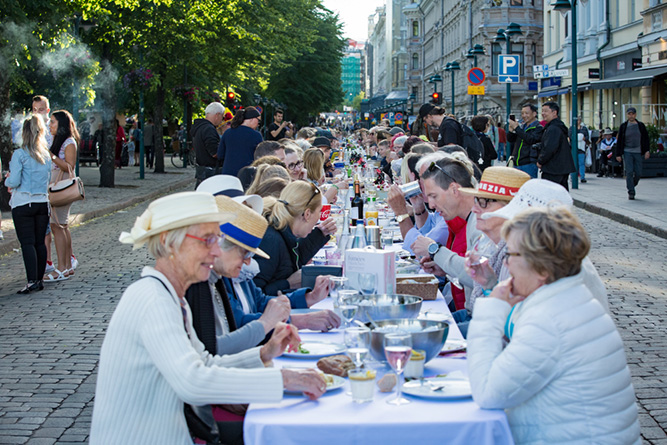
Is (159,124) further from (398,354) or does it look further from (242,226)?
(398,354)

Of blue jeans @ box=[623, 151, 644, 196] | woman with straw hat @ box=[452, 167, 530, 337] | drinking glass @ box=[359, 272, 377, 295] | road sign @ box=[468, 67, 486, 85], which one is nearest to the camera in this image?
drinking glass @ box=[359, 272, 377, 295]

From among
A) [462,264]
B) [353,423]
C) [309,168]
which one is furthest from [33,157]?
[353,423]

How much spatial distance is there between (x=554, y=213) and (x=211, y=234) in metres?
1.16

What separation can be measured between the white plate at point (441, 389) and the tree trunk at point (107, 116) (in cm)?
2238

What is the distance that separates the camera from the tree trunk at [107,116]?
24453 millimetres

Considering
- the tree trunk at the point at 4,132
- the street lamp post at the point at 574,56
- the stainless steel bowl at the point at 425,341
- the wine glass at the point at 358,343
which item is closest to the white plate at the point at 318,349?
the wine glass at the point at 358,343

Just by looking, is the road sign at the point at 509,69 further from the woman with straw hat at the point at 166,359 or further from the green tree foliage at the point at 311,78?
the green tree foliage at the point at 311,78

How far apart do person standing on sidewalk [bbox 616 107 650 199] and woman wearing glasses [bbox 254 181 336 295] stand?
49.4ft

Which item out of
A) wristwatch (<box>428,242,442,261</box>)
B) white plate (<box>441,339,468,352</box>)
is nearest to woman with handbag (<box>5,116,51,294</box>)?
wristwatch (<box>428,242,442,261</box>)

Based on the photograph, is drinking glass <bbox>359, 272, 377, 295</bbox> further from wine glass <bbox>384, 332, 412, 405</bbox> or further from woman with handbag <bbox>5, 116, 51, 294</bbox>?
woman with handbag <bbox>5, 116, 51, 294</bbox>

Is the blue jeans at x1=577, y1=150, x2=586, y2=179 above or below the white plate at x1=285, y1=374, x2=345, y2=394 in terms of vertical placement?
above

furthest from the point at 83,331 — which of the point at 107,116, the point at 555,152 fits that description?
the point at 107,116

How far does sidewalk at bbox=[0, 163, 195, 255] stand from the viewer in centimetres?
1616

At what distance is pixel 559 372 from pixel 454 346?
85 centimetres
